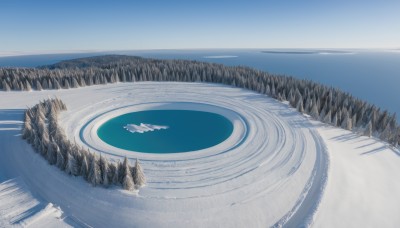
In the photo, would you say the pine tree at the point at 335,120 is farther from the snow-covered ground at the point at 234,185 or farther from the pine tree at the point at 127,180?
the pine tree at the point at 127,180

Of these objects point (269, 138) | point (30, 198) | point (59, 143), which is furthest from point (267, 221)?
point (59, 143)

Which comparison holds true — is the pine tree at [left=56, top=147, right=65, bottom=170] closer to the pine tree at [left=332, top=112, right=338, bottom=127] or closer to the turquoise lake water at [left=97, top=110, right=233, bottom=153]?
the turquoise lake water at [left=97, top=110, right=233, bottom=153]

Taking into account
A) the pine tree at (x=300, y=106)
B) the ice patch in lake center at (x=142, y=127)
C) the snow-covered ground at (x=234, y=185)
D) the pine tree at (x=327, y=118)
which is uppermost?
the pine tree at (x=300, y=106)

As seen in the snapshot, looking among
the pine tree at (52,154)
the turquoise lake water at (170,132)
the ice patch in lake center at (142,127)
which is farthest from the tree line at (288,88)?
the pine tree at (52,154)

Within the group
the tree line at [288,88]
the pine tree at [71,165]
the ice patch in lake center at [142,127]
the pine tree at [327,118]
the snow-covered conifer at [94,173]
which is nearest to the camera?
the snow-covered conifer at [94,173]

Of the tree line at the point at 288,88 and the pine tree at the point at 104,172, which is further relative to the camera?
the tree line at the point at 288,88

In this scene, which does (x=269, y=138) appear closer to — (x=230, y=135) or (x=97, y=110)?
(x=230, y=135)

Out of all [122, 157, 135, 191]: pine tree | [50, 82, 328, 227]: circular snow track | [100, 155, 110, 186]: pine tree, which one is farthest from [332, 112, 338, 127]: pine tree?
[100, 155, 110, 186]: pine tree
